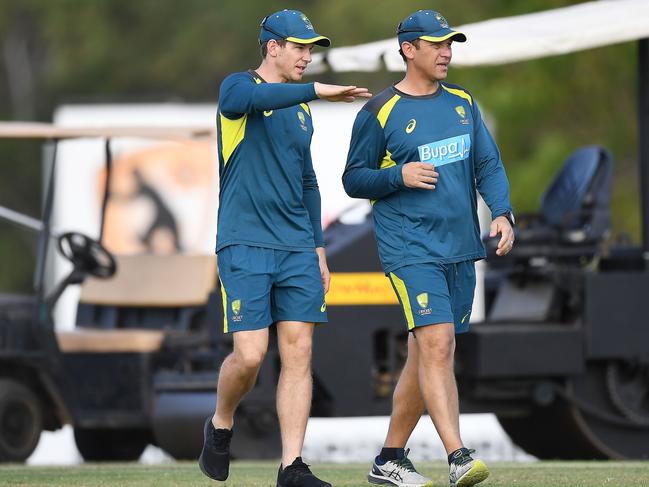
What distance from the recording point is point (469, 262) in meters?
8.09

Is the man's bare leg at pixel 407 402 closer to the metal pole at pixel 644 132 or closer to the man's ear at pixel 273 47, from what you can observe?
the man's ear at pixel 273 47

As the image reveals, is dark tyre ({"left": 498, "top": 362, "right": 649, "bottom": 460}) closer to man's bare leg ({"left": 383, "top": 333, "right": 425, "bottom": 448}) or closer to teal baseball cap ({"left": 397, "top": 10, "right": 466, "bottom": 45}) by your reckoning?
man's bare leg ({"left": 383, "top": 333, "right": 425, "bottom": 448})

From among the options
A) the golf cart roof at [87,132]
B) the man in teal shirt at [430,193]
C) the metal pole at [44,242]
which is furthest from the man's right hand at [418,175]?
the golf cart roof at [87,132]

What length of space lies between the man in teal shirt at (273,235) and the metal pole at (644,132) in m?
4.78

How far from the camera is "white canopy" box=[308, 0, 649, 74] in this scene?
37.9 feet

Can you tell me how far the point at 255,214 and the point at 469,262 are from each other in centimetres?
92

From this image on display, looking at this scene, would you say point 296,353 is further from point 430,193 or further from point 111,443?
point 111,443

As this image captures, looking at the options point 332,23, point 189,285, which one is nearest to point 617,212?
point 332,23

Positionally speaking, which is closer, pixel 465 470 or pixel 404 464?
pixel 465 470

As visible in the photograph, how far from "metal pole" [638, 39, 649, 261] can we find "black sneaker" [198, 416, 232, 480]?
4888 mm

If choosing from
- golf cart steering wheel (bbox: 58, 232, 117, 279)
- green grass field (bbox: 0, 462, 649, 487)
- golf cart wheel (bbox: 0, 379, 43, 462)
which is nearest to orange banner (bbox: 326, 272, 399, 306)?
green grass field (bbox: 0, 462, 649, 487)

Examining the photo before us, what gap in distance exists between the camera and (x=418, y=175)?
7.84 m

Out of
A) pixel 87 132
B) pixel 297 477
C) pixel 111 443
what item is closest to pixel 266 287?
pixel 297 477

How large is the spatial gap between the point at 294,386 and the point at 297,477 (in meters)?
0.36
